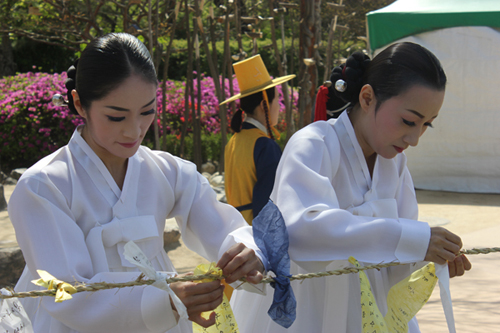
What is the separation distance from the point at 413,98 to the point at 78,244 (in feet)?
3.28

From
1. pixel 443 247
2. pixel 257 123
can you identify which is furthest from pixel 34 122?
pixel 443 247

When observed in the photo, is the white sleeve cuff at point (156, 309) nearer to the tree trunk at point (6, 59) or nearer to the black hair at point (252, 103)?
the black hair at point (252, 103)

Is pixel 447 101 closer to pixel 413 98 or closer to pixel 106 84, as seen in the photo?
pixel 413 98

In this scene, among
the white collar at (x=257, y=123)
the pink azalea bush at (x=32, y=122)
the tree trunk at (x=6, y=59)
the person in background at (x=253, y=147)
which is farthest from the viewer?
the tree trunk at (x=6, y=59)

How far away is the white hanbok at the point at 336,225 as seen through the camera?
1362mm

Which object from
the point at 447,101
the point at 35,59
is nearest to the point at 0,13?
the point at 35,59

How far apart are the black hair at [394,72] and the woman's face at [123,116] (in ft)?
2.19

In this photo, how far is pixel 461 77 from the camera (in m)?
6.34

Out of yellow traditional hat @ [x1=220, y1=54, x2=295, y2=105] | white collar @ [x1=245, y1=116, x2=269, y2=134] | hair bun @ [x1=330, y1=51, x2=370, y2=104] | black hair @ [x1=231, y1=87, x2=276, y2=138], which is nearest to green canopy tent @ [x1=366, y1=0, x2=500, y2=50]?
yellow traditional hat @ [x1=220, y1=54, x2=295, y2=105]

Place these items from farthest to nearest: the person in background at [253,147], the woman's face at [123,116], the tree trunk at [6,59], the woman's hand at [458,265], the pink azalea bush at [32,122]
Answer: the tree trunk at [6,59], the pink azalea bush at [32,122], the person in background at [253,147], the woman's hand at [458,265], the woman's face at [123,116]

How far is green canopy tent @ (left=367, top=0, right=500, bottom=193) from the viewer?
6.20 meters

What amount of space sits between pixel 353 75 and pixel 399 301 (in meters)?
0.72

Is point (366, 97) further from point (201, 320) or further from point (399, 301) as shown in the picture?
point (201, 320)

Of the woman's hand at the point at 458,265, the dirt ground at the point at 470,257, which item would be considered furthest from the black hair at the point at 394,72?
the dirt ground at the point at 470,257
